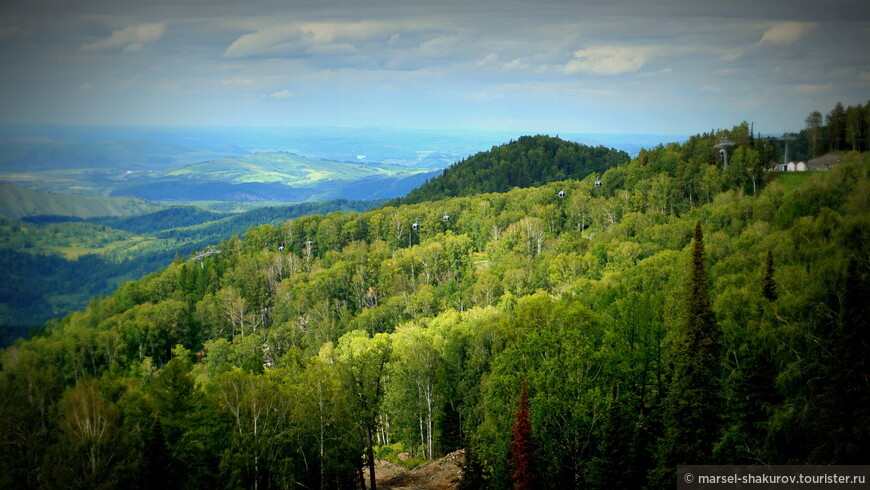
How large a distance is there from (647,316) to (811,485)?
43.6 feet

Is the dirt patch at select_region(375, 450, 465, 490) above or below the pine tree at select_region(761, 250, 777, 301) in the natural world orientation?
below

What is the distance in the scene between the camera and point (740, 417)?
1275 inches

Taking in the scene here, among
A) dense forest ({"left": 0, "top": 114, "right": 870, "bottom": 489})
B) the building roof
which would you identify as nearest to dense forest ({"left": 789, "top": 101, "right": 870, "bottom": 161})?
the building roof

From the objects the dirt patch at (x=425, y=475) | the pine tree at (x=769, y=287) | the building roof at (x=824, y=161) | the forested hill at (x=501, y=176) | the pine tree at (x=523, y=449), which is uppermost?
the forested hill at (x=501, y=176)

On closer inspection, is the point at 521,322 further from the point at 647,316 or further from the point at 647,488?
the point at 647,488

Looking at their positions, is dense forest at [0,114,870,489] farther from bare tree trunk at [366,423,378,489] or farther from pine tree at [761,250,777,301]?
bare tree trunk at [366,423,378,489]

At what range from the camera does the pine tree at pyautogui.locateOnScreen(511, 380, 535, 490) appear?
99.7 feet

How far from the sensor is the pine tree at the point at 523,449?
30375mm

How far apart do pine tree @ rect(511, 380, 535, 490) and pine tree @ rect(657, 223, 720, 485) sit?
22.2 ft

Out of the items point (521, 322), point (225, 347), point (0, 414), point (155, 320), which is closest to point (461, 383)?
point (521, 322)

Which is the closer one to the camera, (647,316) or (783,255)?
(647,316)

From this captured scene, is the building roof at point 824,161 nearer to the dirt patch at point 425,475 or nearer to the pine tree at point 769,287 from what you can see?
the pine tree at point 769,287

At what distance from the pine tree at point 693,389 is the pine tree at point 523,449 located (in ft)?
22.2

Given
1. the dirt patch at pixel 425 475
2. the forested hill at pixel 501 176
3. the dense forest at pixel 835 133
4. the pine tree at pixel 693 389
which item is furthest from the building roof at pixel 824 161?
the forested hill at pixel 501 176
